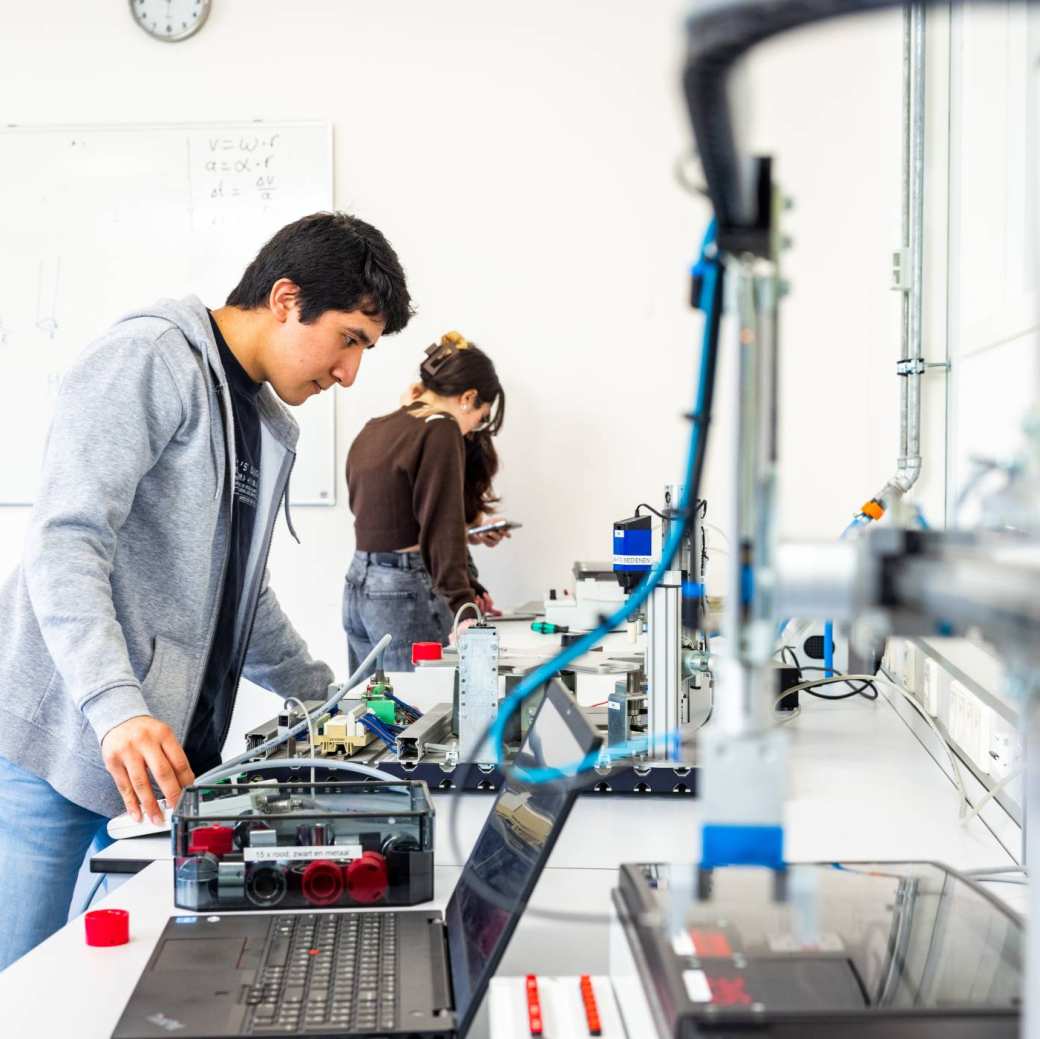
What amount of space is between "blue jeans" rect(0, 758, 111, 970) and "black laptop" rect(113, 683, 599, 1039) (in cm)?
59

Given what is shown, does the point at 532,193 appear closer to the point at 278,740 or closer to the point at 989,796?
the point at 278,740

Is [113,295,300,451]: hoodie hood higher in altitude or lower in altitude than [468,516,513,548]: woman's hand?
higher

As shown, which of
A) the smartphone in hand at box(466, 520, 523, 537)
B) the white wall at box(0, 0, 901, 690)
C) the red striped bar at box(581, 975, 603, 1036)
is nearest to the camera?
the red striped bar at box(581, 975, 603, 1036)

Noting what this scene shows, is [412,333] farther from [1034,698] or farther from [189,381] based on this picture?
[1034,698]

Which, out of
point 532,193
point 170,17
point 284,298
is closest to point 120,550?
point 284,298

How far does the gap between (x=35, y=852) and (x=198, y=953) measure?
690 mm

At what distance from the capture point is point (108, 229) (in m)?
3.61

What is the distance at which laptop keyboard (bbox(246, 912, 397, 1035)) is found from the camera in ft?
2.63

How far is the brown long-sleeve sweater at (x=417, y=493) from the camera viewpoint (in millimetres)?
2865

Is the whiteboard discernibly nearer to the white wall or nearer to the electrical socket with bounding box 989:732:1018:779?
the white wall

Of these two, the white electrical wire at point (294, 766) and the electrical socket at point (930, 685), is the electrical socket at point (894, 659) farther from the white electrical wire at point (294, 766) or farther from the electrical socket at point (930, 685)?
the white electrical wire at point (294, 766)

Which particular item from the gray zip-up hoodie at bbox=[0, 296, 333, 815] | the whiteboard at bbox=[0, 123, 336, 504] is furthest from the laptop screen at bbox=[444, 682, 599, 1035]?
the whiteboard at bbox=[0, 123, 336, 504]

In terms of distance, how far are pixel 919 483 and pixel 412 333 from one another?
179 cm

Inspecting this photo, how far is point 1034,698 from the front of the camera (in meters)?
0.43
